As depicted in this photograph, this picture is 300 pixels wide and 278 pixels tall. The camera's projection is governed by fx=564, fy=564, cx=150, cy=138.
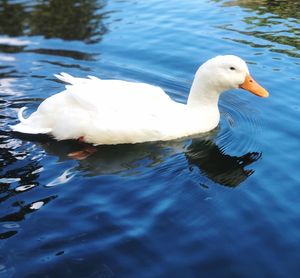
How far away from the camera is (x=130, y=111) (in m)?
6.76

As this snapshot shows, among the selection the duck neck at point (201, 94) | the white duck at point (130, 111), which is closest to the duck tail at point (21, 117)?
the white duck at point (130, 111)

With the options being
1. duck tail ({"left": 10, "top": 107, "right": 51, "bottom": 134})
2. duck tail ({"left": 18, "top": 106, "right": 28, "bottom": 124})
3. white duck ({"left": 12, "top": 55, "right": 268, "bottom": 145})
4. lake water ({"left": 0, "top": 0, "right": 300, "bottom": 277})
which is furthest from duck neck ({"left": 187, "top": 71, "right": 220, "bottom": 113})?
duck tail ({"left": 18, "top": 106, "right": 28, "bottom": 124})

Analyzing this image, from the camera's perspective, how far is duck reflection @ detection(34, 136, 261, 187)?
6398 mm

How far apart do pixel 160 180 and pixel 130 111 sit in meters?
1.07

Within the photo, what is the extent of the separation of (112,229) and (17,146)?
223 centimetres

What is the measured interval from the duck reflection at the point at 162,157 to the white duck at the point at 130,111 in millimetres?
114

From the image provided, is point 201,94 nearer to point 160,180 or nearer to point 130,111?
point 130,111

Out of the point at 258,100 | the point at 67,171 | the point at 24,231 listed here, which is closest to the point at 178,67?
the point at 258,100

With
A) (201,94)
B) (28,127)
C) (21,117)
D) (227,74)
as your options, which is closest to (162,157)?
(201,94)

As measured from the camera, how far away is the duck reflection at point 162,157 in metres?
6.40

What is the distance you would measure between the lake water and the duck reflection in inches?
0.9

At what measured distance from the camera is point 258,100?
848 cm

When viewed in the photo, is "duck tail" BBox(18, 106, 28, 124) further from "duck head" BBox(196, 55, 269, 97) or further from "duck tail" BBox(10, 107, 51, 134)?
"duck head" BBox(196, 55, 269, 97)

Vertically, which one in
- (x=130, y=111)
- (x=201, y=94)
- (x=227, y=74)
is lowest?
(x=201, y=94)
